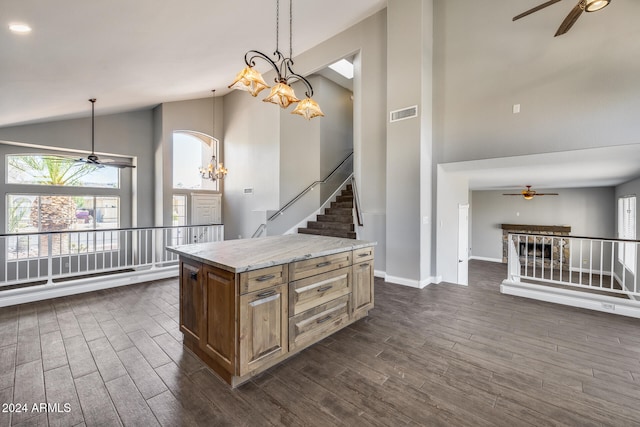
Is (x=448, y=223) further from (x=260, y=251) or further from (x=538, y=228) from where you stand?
(x=538, y=228)

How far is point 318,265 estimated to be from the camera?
104 inches

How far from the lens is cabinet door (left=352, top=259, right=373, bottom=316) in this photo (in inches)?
123

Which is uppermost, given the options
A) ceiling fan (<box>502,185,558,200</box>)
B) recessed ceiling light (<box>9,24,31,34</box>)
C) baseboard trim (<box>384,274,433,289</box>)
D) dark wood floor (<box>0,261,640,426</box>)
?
recessed ceiling light (<box>9,24,31,34</box>)

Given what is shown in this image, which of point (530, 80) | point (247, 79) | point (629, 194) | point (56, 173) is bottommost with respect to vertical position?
point (629, 194)

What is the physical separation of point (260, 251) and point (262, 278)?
493 mm

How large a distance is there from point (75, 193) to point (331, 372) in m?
8.65

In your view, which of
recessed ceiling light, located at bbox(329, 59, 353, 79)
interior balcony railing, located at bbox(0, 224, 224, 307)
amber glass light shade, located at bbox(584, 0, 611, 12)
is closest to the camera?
amber glass light shade, located at bbox(584, 0, 611, 12)

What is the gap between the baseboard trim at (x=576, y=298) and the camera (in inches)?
137

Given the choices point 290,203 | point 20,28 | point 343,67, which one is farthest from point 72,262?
point 343,67

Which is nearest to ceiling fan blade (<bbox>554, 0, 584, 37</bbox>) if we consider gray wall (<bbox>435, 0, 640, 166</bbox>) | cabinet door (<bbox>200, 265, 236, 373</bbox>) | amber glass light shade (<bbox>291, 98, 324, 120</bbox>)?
gray wall (<bbox>435, 0, 640, 166</bbox>)

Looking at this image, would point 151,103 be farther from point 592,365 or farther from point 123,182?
point 592,365

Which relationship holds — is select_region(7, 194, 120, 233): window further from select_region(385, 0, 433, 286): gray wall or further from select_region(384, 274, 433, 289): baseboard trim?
select_region(385, 0, 433, 286): gray wall

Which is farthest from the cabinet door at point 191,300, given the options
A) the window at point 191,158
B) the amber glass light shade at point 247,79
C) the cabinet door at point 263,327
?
the window at point 191,158

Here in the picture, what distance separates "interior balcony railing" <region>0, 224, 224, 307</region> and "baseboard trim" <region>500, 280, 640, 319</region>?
5.78 metres
